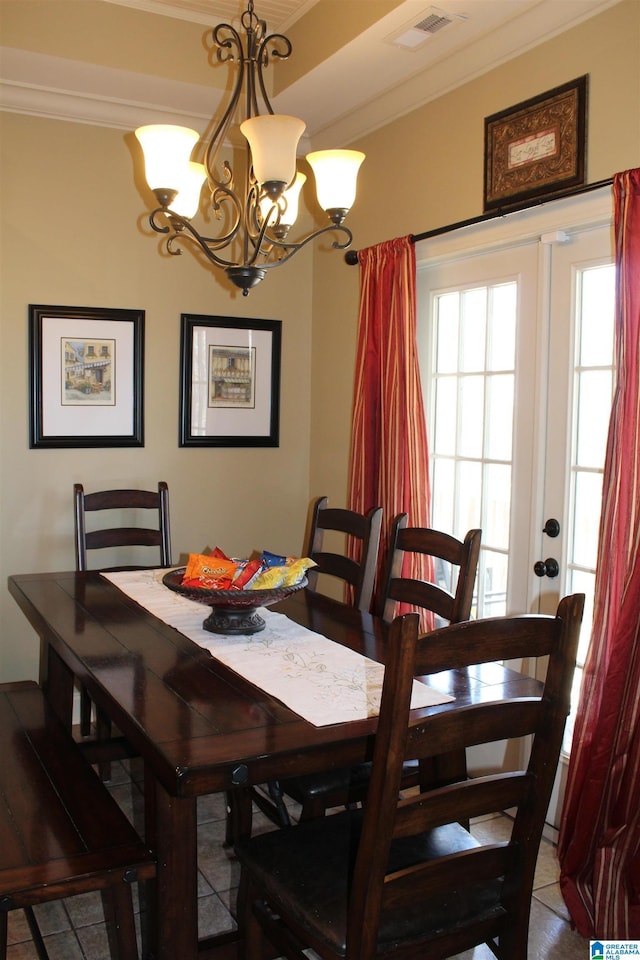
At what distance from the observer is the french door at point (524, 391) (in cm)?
268

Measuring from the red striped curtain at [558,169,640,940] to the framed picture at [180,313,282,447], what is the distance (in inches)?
84.5

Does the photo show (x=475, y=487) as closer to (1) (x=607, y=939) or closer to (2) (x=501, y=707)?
(1) (x=607, y=939)

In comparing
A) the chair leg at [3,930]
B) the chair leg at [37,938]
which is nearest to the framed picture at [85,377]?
the chair leg at [37,938]

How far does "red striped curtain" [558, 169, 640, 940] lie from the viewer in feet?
7.52

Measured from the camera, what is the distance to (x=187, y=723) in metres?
1.71

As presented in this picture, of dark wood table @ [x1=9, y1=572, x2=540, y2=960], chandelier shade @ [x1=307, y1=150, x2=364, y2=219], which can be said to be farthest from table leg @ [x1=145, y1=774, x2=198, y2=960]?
chandelier shade @ [x1=307, y1=150, x2=364, y2=219]

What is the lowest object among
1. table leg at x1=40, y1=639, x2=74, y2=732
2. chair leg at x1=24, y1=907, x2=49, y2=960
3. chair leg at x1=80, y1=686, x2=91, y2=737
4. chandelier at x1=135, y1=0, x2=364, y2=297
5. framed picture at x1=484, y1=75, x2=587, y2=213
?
chair leg at x1=24, y1=907, x2=49, y2=960

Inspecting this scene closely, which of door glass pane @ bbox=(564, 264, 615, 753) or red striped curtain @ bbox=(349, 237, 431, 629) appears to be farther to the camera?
red striped curtain @ bbox=(349, 237, 431, 629)

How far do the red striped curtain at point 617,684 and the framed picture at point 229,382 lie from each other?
2146 millimetres

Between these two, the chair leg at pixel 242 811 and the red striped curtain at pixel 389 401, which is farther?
the red striped curtain at pixel 389 401

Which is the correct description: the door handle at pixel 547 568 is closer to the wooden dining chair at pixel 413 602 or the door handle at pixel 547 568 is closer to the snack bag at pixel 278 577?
the wooden dining chair at pixel 413 602

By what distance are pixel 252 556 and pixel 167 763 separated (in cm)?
268

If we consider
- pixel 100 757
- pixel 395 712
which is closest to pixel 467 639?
pixel 395 712

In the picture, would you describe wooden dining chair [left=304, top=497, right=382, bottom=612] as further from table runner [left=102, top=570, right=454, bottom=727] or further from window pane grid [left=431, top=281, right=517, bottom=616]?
window pane grid [left=431, top=281, right=517, bottom=616]
